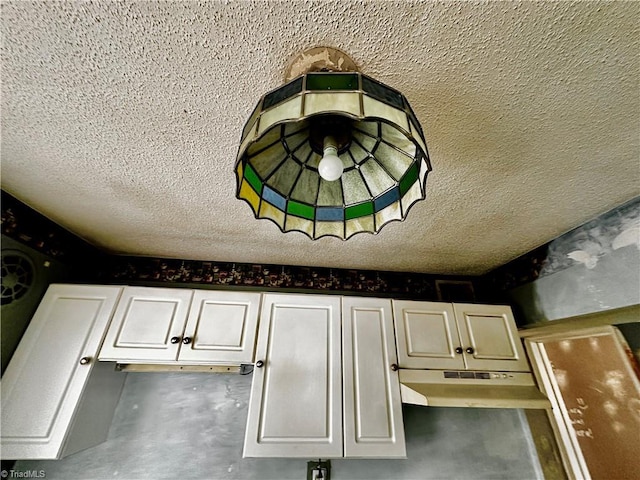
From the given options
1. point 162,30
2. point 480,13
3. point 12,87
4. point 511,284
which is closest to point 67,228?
point 12,87

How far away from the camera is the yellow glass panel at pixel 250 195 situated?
1.79ft

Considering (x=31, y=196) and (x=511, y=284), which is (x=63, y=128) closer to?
(x=31, y=196)

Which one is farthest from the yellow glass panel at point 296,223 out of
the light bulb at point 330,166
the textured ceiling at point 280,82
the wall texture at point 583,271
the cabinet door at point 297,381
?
the wall texture at point 583,271

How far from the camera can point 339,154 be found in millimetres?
561

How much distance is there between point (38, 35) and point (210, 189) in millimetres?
606

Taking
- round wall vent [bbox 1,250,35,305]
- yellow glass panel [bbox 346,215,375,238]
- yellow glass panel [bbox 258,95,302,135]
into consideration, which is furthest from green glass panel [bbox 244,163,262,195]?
round wall vent [bbox 1,250,35,305]

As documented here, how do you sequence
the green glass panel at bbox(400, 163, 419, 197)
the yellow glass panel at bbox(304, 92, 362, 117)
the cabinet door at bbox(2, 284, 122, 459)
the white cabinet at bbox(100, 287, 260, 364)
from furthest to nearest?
the white cabinet at bbox(100, 287, 260, 364) → the cabinet door at bbox(2, 284, 122, 459) → the green glass panel at bbox(400, 163, 419, 197) → the yellow glass panel at bbox(304, 92, 362, 117)

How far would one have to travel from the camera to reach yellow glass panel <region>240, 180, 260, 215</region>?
0.54 meters

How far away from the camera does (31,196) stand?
1198mm

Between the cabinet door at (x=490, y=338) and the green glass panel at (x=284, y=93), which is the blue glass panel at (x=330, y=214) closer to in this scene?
the green glass panel at (x=284, y=93)

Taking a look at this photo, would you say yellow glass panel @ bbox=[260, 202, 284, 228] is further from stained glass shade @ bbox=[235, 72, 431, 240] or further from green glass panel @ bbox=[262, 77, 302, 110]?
green glass panel @ bbox=[262, 77, 302, 110]

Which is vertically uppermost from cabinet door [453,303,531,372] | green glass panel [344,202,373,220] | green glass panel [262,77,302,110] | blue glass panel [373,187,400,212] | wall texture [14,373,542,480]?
green glass panel [262,77,302,110]

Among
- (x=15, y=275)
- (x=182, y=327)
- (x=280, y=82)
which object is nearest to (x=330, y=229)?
(x=280, y=82)

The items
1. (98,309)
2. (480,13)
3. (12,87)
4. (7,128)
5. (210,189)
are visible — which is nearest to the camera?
(480,13)
